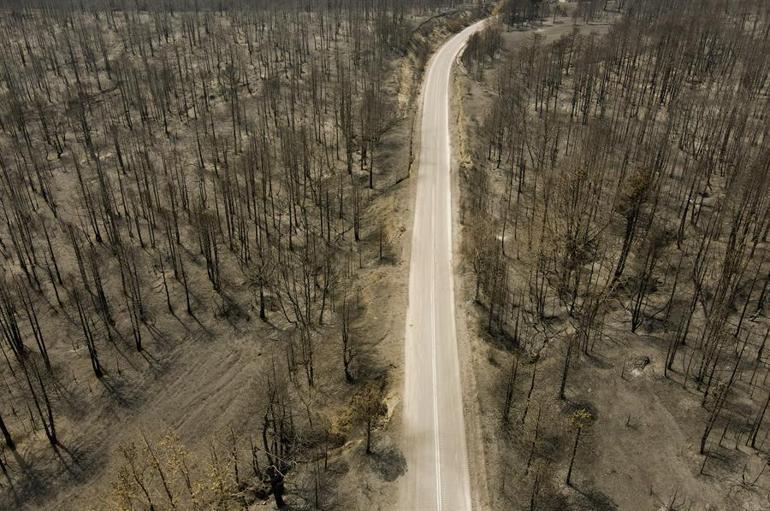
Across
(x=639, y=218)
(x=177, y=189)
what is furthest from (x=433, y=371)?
(x=177, y=189)

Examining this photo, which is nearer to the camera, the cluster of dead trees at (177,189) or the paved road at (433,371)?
the paved road at (433,371)

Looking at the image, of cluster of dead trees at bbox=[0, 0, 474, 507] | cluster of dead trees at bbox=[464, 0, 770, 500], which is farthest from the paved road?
cluster of dead trees at bbox=[0, 0, 474, 507]

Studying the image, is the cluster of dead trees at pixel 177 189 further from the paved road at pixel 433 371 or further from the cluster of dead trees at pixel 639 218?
the cluster of dead trees at pixel 639 218

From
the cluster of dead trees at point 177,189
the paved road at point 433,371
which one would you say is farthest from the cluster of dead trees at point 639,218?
the cluster of dead trees at point 177,189

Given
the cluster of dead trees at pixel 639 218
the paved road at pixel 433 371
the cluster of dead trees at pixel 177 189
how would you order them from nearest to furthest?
the paved road at pixel 433 371
the cluster of dead trees at pixel 639 218
the cluster of dead trees at pixel 177 189

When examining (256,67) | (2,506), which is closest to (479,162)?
(256,67)

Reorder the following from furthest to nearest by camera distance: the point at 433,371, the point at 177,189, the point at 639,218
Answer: the point at 177,189 < the point at 639,218 < the point at 433,371

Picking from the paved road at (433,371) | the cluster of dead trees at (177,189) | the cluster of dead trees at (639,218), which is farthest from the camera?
the cluster of dead trees at (177,189)

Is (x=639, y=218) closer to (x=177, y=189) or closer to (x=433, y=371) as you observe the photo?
(x=433, y=371)
